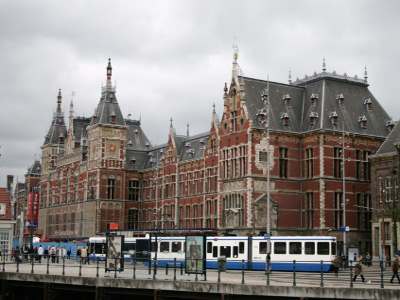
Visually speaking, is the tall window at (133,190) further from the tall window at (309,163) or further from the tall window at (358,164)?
the tall window at (358,164)

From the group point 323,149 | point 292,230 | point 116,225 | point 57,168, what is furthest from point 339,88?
point 57,168

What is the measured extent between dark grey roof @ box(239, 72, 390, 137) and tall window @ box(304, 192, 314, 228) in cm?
682

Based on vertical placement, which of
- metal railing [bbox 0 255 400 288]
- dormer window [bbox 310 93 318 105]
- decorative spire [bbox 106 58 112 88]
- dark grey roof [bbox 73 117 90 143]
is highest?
decorative spire [bbox 106 58 112 88]

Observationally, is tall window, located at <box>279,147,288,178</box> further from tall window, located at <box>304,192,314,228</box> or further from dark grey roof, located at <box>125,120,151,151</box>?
dark grey roof, located at <box>125,120,151,151</box>

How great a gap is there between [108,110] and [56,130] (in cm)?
2674

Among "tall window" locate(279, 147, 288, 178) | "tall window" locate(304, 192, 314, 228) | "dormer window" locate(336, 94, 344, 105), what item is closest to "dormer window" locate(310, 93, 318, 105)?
"dormer window" locate(336, 94, 344, 105)

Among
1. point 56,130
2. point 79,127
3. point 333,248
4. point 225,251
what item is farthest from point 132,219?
point 333,248

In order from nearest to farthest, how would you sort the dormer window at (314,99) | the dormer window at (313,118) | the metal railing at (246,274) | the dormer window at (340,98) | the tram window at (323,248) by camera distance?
1. the metal railing at (246,274)
2. the tram window at (323,248)
3. the dormer window at (313,118)
4. the dormer window at (314,99)
5. the dormer window at (340,98)

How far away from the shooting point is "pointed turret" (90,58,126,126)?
101 metres

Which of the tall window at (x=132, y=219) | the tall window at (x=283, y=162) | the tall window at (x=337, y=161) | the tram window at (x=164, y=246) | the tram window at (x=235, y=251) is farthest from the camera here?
the tall window at (x=132, y=219)

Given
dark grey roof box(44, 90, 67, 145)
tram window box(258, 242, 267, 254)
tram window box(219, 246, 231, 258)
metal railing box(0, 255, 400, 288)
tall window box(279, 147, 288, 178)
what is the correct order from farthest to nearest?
dark grey roof box(44, 90, 67, 145) → tall window box(279, 147, 288, 178) → tram window box(219, 246, 231, 258) → tram window box(258, 242, 267, 254) → metal railing box(0, 255, 400, 288)

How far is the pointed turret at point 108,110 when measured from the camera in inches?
3964

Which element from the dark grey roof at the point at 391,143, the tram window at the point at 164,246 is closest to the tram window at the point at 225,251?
the tram window at the point at 164,246

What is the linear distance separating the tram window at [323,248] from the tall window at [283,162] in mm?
20358
